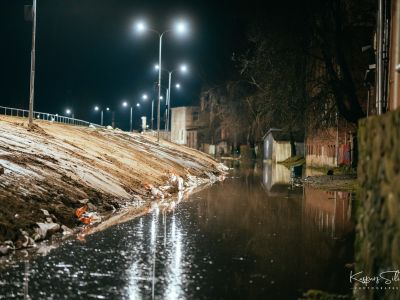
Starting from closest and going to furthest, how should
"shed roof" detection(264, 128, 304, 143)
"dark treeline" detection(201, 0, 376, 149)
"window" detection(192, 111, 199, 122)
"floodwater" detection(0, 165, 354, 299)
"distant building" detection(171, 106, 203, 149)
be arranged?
"floodwater" detection(0, 165, 354, 299) < "dark treeline" detection(201, 0, 376, 149) < "shed roof" detection(264, 128, 304, 143) < "distant building" detection(171, 106, 203, 149) < "window" detection(192, 111, 199, 122)

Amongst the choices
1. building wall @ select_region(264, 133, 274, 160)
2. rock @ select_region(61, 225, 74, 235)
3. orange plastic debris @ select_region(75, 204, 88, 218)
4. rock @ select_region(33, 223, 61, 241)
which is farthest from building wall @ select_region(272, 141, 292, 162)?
rock @ select_region(33, 223, 61, 241)

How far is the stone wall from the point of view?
5121 millimetres

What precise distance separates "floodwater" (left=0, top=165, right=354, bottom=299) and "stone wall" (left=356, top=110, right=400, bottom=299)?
1.01m

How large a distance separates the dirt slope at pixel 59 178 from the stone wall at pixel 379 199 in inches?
243

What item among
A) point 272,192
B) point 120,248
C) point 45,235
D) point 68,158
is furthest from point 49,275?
point 272,192

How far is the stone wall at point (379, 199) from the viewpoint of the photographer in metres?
5.12

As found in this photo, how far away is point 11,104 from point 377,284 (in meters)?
108

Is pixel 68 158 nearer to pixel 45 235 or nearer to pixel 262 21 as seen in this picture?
pixel 45 235

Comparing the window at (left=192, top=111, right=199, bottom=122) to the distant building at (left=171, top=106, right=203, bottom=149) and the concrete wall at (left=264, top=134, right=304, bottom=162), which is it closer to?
the distant building at (left=171, top=106, right=203, bottom=149)

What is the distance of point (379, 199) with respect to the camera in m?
5.54

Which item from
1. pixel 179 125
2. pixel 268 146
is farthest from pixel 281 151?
pixel 179 125

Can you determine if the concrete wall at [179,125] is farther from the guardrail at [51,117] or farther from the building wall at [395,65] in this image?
the building wall at [395,65]

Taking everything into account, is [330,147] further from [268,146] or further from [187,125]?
[187,125]

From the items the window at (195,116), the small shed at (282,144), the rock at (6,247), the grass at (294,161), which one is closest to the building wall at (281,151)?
the small shed at (282,144)
